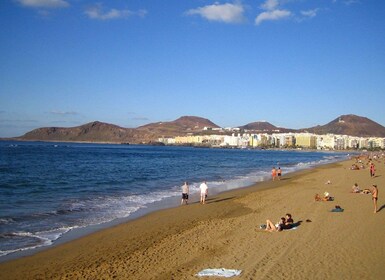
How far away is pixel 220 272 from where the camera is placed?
786 centimetres

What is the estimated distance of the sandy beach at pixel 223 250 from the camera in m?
8.08

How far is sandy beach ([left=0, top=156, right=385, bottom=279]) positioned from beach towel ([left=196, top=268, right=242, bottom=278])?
19cm

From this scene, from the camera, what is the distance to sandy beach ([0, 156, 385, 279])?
8.08 meters

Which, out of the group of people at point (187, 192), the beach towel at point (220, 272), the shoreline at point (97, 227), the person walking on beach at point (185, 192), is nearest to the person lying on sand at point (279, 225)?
the beach towel at point (220, 272)

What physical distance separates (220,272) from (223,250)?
5.98 ft

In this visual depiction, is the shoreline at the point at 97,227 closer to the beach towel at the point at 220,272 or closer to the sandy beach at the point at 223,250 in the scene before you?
the sandy beach at the point at 223,250

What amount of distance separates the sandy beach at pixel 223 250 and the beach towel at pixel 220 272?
0.19 meters

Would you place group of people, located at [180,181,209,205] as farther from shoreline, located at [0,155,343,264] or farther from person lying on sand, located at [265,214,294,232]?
person lying on sand, located at [265,214,294,232]

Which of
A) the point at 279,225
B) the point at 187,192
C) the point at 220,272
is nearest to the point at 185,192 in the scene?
the point at 187,192

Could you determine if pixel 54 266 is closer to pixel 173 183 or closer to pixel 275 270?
pixel 275 270

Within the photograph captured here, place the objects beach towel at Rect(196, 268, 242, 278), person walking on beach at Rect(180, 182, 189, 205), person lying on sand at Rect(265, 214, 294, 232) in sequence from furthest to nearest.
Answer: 1. person walking on beach at Rect(180, 182, 189, 205)
2. person lying on sand at Rect(265, 214, 294, 232)
3. beach towel at Rect(196, 268, 242, 278)

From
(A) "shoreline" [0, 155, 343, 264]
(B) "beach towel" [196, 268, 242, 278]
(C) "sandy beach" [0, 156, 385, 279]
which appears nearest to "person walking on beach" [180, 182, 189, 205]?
(A) "shoreline" [0, 155, 343, 264]

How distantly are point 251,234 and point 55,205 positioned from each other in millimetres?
10274

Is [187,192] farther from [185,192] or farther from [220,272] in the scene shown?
[220,272]
